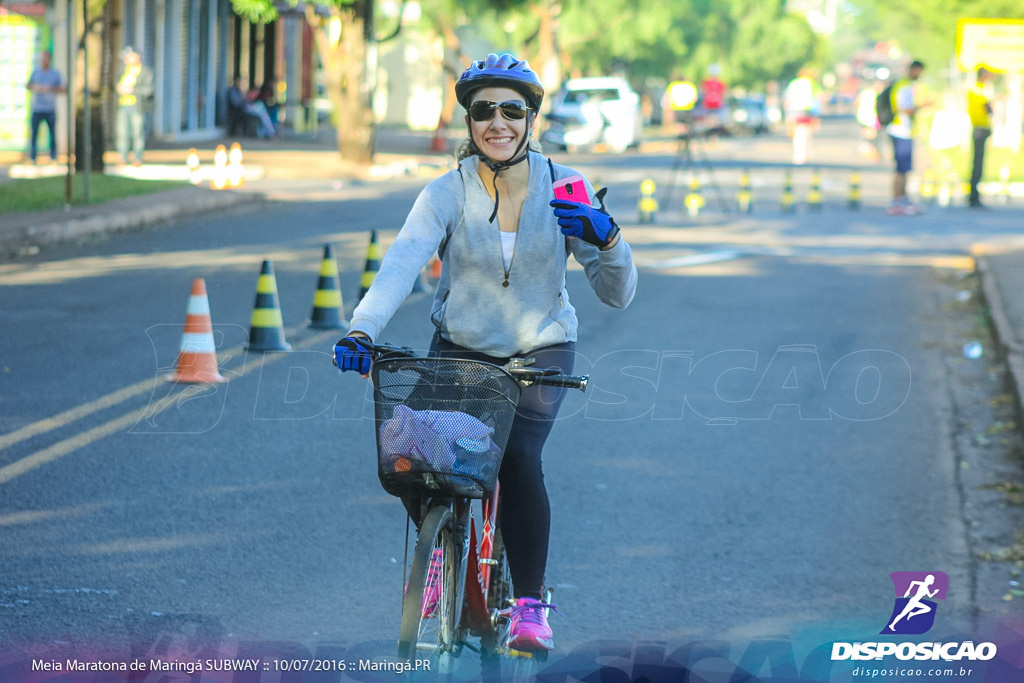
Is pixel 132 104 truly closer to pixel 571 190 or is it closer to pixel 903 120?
pixel 903 120

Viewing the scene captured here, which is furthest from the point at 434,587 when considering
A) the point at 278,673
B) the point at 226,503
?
the point at 226,503

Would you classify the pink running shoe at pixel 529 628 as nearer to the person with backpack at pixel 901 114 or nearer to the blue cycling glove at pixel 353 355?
the blue cycling glove at pixel 353 355

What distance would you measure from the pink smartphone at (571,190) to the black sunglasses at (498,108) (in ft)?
0.83

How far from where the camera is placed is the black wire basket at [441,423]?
3723 millimetres

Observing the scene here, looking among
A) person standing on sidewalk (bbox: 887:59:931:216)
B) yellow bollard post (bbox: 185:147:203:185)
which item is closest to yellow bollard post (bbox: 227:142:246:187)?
yellow bollard post (bbox: 185:147:203:185)

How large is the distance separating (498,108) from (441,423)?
1.01m

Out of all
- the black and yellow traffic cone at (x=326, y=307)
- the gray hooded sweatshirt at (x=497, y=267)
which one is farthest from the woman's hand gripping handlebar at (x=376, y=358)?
the black and yellow traffic cone at (x=326, y=307)

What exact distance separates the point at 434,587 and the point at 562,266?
1.10 metres

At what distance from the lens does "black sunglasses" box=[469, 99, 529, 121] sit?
13.9ft

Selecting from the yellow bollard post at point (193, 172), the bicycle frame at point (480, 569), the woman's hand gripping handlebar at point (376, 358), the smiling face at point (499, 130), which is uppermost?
the smiling face at point (499, 130)

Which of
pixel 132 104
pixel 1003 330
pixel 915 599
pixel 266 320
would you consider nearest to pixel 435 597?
pixel 915 599

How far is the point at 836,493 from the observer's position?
23.7ft

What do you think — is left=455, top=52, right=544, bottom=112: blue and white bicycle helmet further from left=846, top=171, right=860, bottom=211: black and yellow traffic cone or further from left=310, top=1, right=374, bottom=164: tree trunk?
left=310, top=1, right=374, bottom=164: tree trunk

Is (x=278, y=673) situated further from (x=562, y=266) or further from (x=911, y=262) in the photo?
(x=911, y=262)
